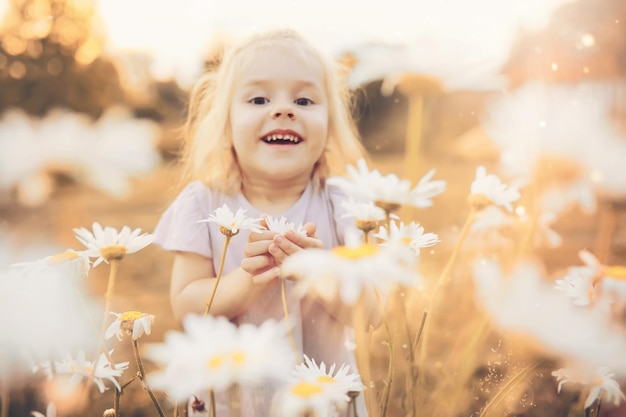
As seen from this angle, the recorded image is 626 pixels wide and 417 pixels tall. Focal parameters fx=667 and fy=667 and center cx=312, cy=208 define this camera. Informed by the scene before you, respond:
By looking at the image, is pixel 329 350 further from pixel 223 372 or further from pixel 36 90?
pixel 36 90

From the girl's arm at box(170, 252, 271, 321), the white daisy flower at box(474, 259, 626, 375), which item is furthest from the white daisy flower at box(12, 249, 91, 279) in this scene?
the white daisy flower at box(474, 259, 626, 375)

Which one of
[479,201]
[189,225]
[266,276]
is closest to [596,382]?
[479,201]

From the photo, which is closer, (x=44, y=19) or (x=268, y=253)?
(x=268, y=253)

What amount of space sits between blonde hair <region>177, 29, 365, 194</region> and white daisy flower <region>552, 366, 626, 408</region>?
0.31 metres

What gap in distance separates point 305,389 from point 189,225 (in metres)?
0.25

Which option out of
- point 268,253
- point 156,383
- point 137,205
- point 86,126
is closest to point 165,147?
point 137,205

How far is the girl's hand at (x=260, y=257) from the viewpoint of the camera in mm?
564

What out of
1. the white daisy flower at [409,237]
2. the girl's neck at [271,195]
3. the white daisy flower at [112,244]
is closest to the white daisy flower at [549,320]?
the white daisy flower at [409,237]

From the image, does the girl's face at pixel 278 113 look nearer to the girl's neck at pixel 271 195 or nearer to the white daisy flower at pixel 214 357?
the girl's neck at pixel 271 195

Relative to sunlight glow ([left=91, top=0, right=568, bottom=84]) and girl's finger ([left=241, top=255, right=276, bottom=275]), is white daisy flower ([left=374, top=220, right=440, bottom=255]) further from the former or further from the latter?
sunlight glow ([left=91, top=0, right=568, bottom=84])

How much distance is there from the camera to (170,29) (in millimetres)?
700

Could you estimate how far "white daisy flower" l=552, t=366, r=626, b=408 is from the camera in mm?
582

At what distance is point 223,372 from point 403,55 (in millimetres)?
335

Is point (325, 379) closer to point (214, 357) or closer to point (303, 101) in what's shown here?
point (214, 357)
